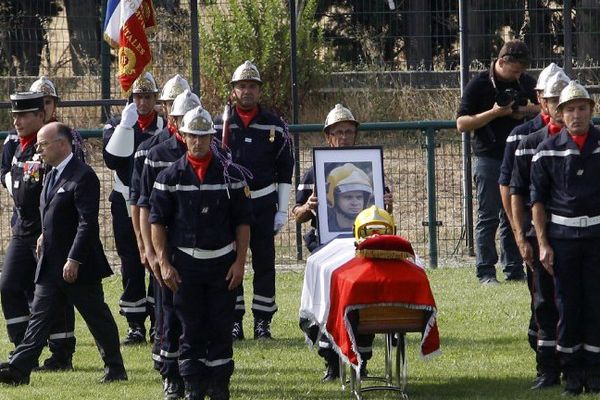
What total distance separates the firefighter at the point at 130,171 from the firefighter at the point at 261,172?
26.7 inches

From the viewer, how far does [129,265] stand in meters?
13.1

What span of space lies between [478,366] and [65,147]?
366cm

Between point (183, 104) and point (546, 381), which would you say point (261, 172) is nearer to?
point (183, 104)

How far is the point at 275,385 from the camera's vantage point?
1094 cm

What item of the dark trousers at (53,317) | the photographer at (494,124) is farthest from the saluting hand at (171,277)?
the photographer at (494,124)

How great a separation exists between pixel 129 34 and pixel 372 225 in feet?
14.2

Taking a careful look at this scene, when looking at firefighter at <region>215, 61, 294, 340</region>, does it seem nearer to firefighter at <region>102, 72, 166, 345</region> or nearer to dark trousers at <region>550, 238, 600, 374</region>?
firefighter at <region>102, 72, 166, 345</region>

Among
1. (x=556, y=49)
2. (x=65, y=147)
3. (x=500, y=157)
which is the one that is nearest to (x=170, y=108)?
(x=65, y=147)

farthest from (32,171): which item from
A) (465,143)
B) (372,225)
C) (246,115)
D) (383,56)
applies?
(383,56)

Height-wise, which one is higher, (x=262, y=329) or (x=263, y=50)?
(x=263, y=50)

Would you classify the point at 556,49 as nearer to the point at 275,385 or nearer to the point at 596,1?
the point at 596,1

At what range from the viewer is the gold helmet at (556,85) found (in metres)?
10.5

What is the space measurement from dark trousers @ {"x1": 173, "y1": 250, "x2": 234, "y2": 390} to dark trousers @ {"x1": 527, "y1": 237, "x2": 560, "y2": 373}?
7.45 ft

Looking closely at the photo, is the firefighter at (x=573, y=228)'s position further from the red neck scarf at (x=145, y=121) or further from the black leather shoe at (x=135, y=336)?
the black leather shoe at (x=135, y=336)
